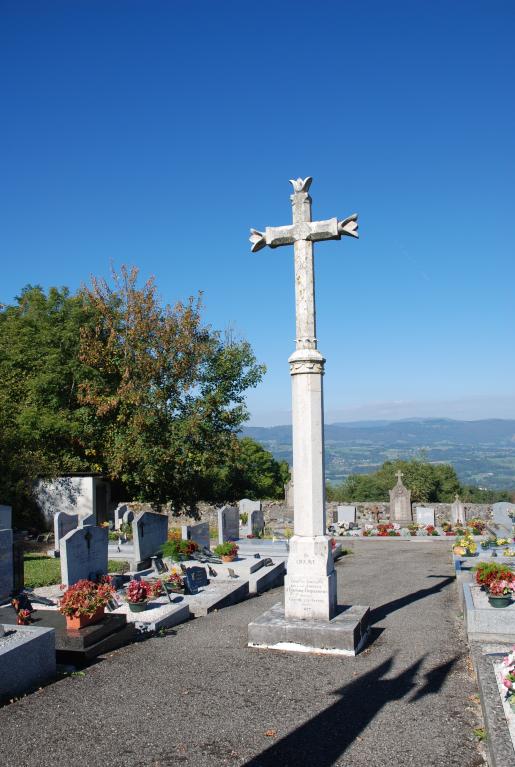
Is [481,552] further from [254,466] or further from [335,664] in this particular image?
[254,466]

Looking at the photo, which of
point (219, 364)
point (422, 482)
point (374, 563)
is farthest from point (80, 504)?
point (422, 482)

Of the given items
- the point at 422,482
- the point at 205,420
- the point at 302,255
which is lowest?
the point at 422,482

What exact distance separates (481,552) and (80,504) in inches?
685

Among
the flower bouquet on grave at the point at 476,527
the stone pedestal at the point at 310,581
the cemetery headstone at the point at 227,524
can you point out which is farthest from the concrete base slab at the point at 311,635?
the flower bouquet on grave at the point at 476,527

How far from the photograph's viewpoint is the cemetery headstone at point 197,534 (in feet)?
61.3

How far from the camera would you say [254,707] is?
6.65 meters

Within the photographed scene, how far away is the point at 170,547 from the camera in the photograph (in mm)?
16844

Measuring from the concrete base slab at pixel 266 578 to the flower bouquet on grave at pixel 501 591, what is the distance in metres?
5.69

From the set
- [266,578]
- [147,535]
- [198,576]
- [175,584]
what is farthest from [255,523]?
[175,584]

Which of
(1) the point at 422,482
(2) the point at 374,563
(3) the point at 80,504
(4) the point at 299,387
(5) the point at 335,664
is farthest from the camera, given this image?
(1) the point at 422,482

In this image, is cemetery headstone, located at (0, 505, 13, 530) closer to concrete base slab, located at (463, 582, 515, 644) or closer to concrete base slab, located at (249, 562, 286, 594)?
concrete base slab, located at (249, 562, 286, 594)

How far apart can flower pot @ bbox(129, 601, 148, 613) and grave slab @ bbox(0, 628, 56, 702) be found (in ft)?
10.7

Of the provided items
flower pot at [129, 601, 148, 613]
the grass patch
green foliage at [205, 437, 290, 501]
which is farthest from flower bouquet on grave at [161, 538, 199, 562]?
green foliage at [205, 437, 290, 501]

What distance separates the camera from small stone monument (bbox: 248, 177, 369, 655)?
8812 mm
